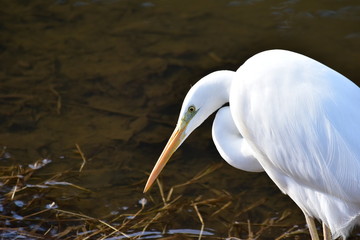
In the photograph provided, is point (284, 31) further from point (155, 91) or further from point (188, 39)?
point (155, 91)

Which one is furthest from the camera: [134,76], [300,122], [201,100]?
[134,76]

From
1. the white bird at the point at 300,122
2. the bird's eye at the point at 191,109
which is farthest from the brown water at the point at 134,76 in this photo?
the bird's eye at the point at 191,109

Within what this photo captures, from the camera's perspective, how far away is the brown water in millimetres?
3861

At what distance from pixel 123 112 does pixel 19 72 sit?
91 cm

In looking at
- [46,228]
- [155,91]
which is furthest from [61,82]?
[46,228]

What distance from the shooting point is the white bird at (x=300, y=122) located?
9.00ft

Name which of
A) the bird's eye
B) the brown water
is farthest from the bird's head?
the brown water

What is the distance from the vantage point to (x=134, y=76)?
471cm

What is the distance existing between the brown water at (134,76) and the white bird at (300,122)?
65cm

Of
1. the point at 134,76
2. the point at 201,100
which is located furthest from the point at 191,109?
the point at 134,76

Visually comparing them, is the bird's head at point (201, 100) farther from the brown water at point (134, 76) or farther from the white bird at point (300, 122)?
the brown water at point (134, 76)

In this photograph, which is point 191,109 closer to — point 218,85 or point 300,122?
point 218,85

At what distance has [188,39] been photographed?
502cm

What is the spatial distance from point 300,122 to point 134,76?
211 centimetres
